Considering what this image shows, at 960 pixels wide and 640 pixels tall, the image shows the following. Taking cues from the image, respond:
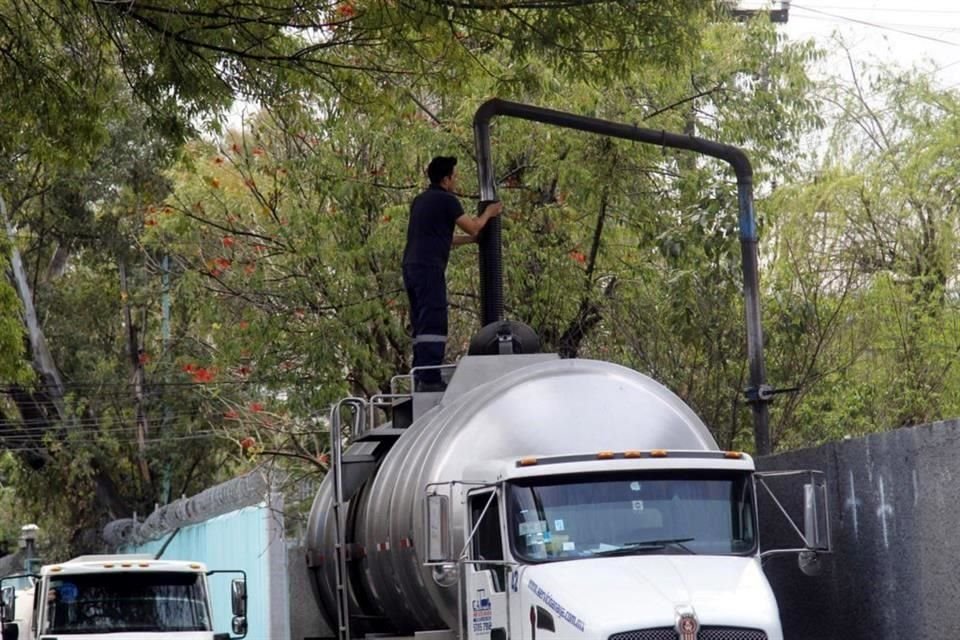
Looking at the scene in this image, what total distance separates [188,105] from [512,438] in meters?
6.09

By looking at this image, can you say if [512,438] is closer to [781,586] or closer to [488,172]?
[781,586]

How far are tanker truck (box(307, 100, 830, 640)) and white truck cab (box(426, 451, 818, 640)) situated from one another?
1 centimetres

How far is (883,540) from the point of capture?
1117 cm

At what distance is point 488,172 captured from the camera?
50.9ft

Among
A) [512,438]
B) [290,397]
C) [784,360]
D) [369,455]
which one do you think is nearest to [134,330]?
[290,397]

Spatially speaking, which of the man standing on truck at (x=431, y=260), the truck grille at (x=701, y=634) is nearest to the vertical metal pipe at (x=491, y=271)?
the man standing on truck at (x=431, y=260)

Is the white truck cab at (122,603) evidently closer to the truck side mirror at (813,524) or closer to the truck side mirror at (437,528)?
the truck side mirror at (437,528)

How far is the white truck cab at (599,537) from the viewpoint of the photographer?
31.8 feet

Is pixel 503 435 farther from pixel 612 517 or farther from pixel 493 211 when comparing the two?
pixel 493 211

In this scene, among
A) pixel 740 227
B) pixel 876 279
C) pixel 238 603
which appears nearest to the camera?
pixel 740 227

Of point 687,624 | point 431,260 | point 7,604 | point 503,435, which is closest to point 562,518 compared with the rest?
point 687,624

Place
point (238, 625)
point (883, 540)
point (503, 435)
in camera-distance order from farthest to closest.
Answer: point (238, 625)
point (503, 435)
point (883, 540)

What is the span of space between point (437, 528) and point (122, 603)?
26.3 feet

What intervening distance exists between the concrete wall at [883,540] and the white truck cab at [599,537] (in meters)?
1.10
